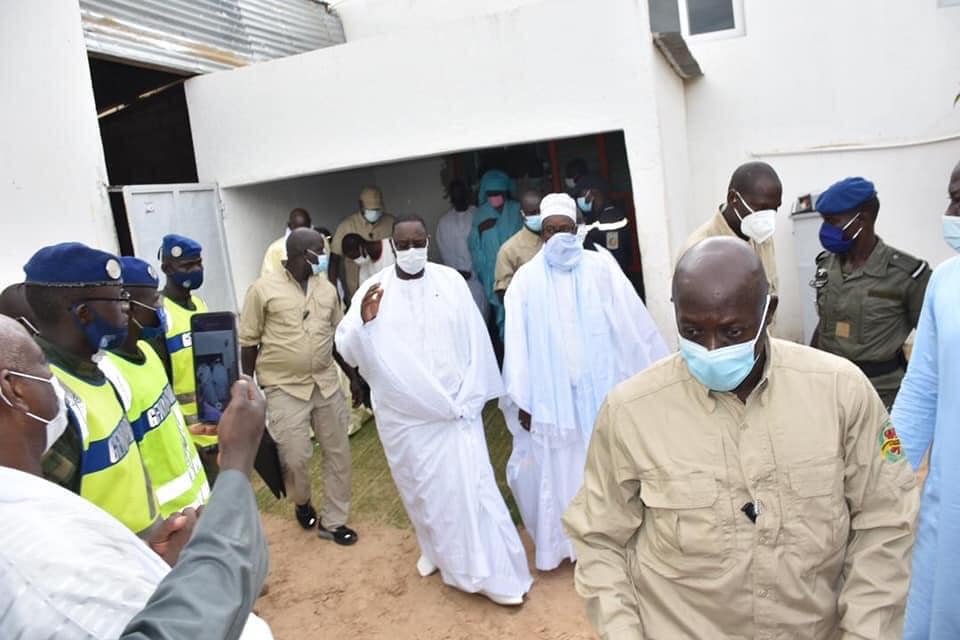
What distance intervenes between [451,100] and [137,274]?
299 cm

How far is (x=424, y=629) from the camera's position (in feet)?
11.5

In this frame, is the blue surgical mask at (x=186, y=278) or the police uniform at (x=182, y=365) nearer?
the police uniform at (x=182, y=365)

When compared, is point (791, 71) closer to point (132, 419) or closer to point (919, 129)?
point (919, 129)

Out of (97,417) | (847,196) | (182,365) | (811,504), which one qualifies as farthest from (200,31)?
(811,504)

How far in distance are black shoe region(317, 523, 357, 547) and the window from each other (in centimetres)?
528

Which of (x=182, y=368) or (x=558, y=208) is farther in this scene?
(x=558, y=208)

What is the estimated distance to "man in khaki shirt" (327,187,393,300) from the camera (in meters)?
6.90

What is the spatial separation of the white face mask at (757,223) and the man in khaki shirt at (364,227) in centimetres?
404

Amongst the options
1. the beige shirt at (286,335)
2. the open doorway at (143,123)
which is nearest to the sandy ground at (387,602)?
the beige shirt at (286,335)

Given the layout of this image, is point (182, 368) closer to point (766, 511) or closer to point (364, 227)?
point (766, 511)

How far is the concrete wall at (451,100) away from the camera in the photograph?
4965 millimetres

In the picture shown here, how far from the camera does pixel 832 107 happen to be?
20.8 ft

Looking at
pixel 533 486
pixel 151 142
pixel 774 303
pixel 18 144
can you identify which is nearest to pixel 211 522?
pixel 774 303

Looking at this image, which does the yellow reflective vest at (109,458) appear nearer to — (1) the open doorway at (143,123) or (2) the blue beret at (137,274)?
(2) the blue beret at (137,274)
